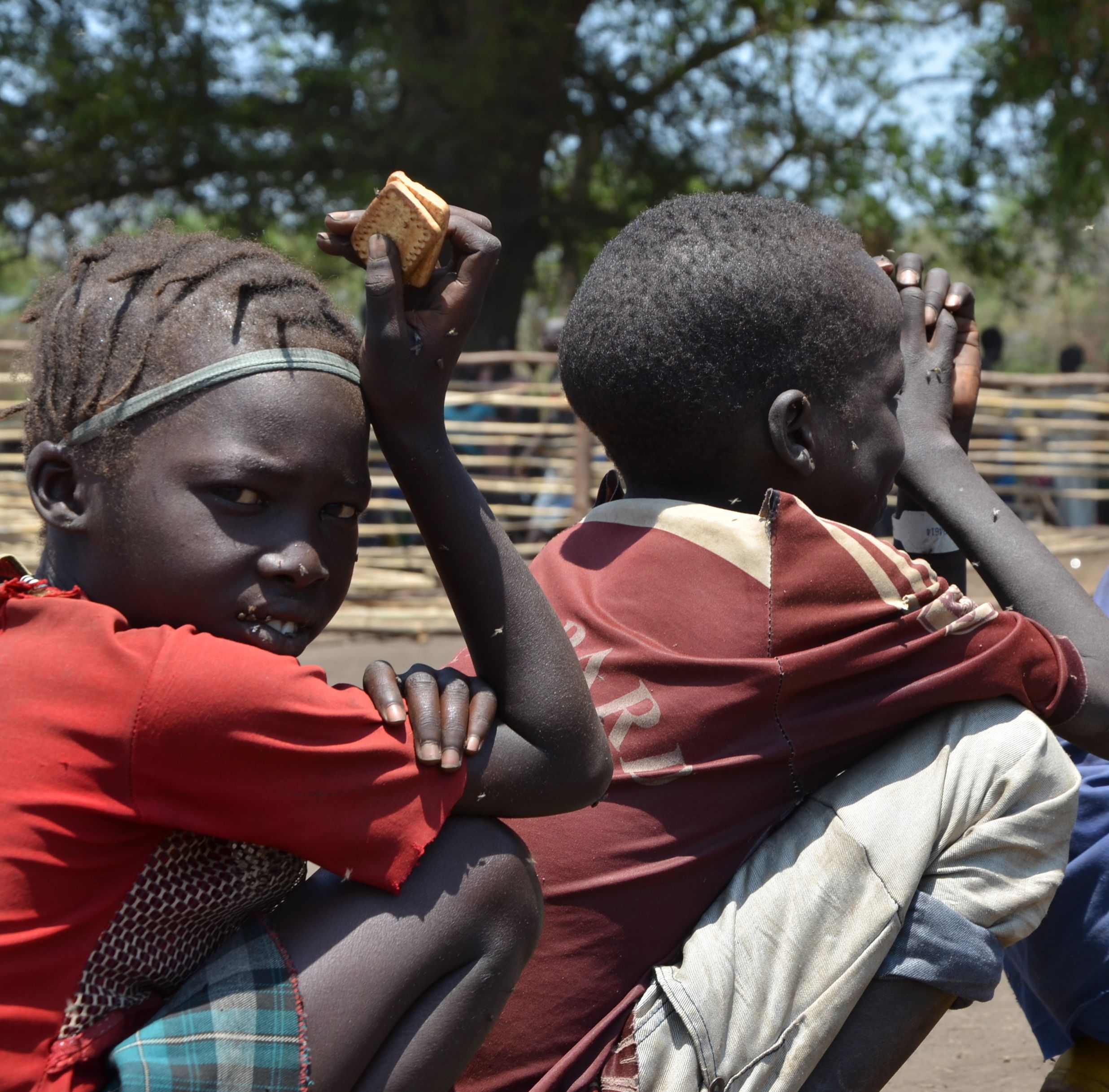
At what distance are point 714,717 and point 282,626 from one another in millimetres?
613

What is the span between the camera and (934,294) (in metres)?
2.42

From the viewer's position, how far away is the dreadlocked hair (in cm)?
151

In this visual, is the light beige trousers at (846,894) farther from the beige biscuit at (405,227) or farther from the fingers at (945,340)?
the beige biscuit at (405,227)

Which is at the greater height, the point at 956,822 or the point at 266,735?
the point at 266,735

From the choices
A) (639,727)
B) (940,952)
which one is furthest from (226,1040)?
(940,952)

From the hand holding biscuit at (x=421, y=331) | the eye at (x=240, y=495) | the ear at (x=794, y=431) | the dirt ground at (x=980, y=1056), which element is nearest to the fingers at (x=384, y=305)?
the hand holding biscuit at (x=421, y=331)

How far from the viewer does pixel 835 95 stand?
1514 centimetres

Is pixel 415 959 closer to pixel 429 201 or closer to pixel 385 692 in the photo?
pixel 385 692

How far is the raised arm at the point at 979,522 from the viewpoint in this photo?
1.96 metres

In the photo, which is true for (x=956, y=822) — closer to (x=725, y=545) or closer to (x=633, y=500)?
(x=725, y=545)

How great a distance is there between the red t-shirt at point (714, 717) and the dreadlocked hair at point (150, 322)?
614 mm

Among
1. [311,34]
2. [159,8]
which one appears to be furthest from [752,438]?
[311,34]

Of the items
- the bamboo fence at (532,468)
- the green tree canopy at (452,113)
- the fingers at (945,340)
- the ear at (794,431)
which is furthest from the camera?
the green tree canopy at (452,113)

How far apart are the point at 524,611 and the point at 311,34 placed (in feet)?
43.0
